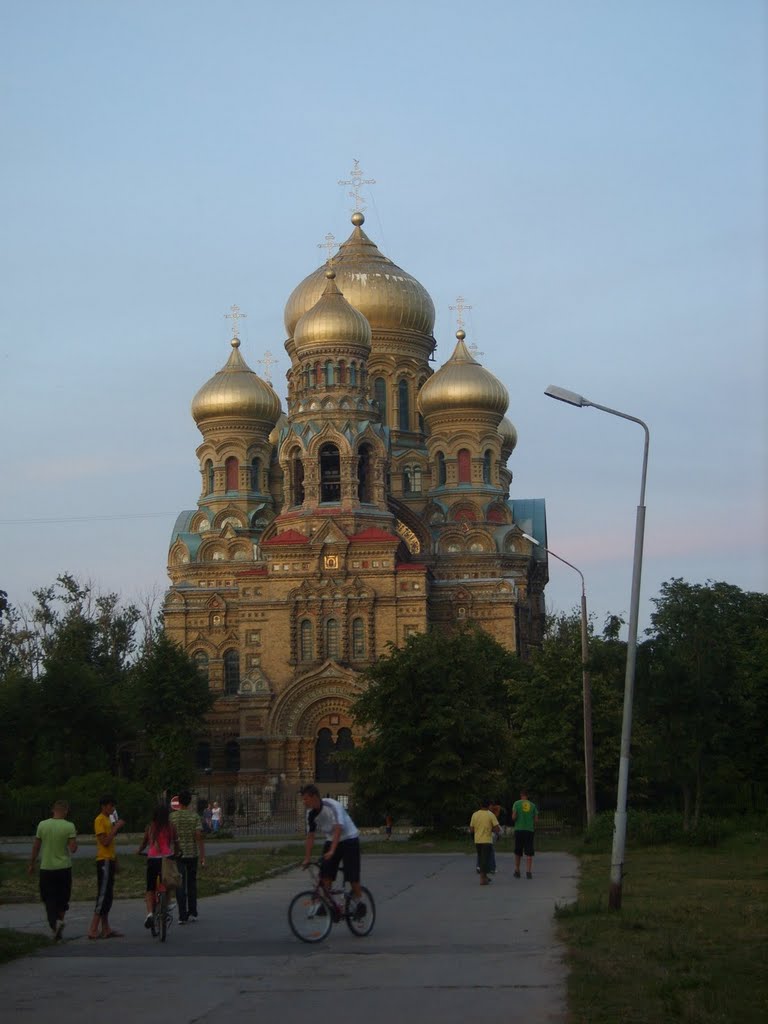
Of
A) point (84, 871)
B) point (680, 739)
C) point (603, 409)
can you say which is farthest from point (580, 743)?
point (603, 409)

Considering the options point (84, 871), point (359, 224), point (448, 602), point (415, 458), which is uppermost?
point (359, 224)

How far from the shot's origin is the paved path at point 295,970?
9961mm

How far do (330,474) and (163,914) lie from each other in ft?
129

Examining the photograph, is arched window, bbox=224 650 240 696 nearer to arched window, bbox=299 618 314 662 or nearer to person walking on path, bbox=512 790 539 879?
arched window, bbox=299 618 314 662

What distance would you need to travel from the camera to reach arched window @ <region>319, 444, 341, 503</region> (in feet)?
172

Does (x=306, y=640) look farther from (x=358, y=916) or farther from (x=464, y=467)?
(x=358, y=916)

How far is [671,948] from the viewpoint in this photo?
1203 cm

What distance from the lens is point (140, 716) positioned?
49.2 metres

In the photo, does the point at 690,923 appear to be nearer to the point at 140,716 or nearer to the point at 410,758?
the point at 410,758

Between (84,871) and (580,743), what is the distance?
15885mm

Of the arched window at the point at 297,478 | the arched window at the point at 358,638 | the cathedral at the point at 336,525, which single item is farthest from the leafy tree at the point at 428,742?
the arched window at the point at 297,478

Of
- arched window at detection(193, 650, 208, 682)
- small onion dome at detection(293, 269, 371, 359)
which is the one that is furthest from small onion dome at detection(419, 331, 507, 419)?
arched window at detection(193, 650, 208, 682)

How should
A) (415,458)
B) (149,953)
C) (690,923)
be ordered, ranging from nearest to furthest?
(149,953) < (690,923) < (415,458)

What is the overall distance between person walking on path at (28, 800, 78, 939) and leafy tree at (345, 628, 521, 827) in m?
20.0
